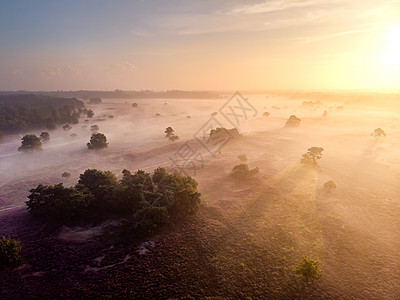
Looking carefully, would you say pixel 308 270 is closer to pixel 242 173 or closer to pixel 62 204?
pixel 242 173

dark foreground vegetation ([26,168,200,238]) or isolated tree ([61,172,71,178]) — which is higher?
dark foreground vegetation ([26,168,200,238])

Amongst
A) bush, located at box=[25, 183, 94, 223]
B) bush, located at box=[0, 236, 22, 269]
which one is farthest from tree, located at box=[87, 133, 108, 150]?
bush, located at box=[0, 236, 22, 269]

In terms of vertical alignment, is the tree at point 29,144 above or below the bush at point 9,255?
above

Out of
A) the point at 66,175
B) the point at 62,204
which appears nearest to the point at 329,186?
the point at 62,204

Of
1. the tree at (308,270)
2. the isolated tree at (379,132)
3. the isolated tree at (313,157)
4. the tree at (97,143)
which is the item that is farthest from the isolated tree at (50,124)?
the isolated tree at (379,132)

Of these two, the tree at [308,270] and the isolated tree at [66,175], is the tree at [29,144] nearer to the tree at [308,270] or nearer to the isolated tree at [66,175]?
the isolated tree at [66,175]

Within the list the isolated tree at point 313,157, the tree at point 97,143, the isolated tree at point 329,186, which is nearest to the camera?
the isolated tree at point 329,186

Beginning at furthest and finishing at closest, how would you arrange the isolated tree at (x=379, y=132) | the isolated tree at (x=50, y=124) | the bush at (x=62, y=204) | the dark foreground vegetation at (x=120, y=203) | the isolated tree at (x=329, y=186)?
1. the isolated tree at (x=50, y=124)
2. the isolated tree at (x=379, y=132)
3. the isolated tree at (x=329, y=186)
4. the bush at (x=62, y=204)
5. the dark foreground vegetation at (x=120, y=203)

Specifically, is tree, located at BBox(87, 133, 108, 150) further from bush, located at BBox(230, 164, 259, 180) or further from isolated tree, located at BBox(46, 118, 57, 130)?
bush, located at BBox(230, 164, 259, 180)

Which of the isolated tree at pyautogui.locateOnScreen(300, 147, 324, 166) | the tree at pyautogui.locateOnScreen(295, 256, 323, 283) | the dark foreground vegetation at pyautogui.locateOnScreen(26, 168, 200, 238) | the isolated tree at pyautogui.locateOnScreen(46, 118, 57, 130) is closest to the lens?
the tree at pyautogui.locateOnScreen(295, 256, 323, 283)
